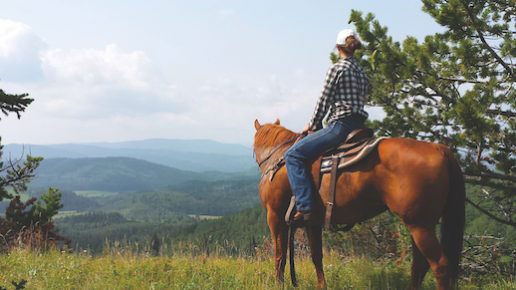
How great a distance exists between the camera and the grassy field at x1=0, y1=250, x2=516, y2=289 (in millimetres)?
6168

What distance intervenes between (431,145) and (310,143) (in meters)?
1.48

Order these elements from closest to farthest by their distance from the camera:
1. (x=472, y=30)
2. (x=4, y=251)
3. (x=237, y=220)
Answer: (x=472, y=30) < (x=4, y=251) < (x=237, y=220)

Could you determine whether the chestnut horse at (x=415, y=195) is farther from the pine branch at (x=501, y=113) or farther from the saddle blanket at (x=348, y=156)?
the pine branch at (x=501, y=113)

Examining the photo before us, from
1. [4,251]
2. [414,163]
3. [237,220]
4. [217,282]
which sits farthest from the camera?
[237,220]

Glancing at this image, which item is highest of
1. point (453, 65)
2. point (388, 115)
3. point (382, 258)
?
point (453, 65)

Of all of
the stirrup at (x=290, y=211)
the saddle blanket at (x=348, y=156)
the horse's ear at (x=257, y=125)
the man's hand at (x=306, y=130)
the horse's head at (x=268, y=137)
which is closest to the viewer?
the saddle blanket at (x=348, y=156)

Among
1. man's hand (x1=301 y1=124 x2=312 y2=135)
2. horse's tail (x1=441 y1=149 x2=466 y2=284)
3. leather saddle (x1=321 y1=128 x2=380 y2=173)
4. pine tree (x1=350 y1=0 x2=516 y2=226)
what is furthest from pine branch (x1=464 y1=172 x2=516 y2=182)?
man's hand (x1=301 y1=124 x2=312 y2=135)

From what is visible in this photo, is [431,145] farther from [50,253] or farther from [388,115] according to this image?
[50,253]

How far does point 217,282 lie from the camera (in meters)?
6.48

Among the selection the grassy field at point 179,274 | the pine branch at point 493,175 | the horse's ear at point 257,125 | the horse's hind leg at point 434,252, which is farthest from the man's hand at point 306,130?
the pine branch at point 493,175

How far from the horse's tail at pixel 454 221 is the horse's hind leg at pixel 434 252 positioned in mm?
189

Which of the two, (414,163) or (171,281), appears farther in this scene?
(171,281)

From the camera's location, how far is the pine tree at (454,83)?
7160mm

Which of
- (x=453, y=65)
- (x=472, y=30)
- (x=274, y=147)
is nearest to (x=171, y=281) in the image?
(x=274, y=147)
